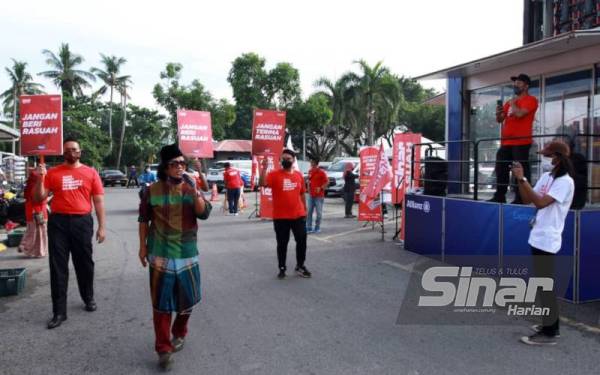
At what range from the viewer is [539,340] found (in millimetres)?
4473

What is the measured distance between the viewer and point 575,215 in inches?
227

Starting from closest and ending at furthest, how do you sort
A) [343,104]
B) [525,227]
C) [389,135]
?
[525,227] → [343,104] → [389,135]

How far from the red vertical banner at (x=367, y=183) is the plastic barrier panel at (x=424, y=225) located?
2822mm

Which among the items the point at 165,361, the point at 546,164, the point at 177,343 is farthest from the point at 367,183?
the point at 165,361

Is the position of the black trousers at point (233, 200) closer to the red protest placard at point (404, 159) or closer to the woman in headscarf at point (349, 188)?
the woman in headscarf at point (349, 188)

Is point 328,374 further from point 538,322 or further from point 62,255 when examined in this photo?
point 62,255

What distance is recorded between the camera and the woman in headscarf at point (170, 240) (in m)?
3.93

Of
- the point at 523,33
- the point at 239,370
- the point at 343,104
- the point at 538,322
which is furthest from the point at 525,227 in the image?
the point at 343,104

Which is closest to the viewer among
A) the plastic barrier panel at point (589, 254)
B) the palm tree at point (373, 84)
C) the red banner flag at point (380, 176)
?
the plastic barrier panel at point (589, 254)

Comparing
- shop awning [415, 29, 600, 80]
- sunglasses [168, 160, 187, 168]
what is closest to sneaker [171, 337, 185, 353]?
sunglasses [168, 160, 187, 168]

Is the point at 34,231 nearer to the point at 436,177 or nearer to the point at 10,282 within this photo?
the point at 10,282

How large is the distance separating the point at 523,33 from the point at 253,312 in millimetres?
12667

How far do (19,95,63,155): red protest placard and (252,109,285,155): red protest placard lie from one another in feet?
18.4

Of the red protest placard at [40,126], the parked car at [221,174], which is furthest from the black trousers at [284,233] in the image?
the parked car at [221,174]
